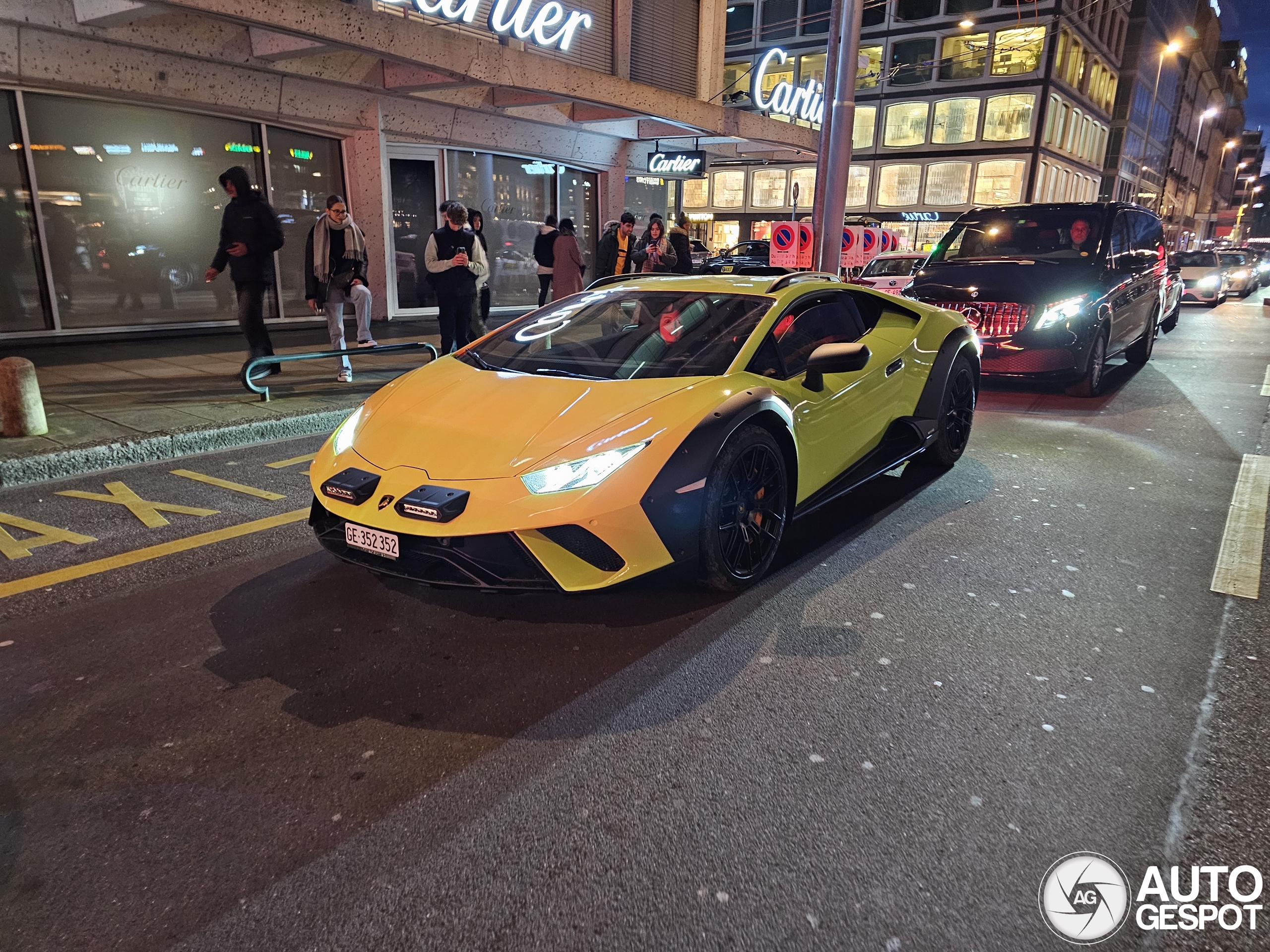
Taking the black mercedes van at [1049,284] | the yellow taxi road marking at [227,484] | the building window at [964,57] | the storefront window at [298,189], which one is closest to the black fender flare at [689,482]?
the yellow taxi road marking at [227,484]

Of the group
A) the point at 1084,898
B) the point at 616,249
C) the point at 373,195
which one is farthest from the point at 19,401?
the point at 373,195

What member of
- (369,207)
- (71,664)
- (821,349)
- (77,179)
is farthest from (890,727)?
(369,207)

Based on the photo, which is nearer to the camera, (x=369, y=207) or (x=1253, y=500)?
(x=1253, y=500)

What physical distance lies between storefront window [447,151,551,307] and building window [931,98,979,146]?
106 feet

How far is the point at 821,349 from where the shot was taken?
13.6 ft

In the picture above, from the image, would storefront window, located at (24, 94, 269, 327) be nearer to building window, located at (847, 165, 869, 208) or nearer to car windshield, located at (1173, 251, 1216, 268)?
car windshield, located at (1173, 251, 1216, 268)

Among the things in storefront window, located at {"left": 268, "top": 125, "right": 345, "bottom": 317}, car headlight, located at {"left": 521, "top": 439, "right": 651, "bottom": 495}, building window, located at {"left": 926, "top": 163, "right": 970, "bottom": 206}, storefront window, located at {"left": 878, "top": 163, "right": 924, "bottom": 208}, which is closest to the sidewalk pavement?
storefront window, located at {"left": 268, "top": 125, "right": 345, "bottom": 317}

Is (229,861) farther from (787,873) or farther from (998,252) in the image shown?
(998,252)

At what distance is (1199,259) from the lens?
25.1 meters

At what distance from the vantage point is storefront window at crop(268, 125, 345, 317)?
41.5ft

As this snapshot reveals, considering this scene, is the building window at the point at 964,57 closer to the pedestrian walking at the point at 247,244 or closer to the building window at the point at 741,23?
the building window at the point at 741,23

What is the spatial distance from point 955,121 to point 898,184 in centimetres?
388

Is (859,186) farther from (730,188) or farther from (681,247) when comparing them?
(681,247)

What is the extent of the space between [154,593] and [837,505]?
3.84 meters
